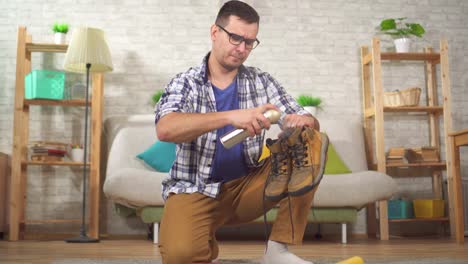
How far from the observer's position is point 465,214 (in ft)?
15.5

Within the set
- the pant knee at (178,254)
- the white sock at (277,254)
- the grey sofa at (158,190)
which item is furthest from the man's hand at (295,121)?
the grey sofa at (158,190)

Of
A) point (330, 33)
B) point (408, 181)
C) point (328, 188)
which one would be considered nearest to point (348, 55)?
point (330, 33)

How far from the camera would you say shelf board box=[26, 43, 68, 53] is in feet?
14.5

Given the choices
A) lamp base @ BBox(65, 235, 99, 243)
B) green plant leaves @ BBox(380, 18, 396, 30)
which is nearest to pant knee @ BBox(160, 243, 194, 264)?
lamp base @ BBox(65, 235, 99, 243)

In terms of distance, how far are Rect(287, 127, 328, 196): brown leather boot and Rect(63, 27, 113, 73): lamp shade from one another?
8.61 feet

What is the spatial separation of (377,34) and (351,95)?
602mm

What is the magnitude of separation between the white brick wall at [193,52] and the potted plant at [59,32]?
274 millimetres

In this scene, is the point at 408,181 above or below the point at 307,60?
below

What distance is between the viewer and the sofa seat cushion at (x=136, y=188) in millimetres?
3781

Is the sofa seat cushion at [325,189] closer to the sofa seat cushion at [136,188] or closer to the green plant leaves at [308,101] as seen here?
the sofa seat cushion at [136,188]

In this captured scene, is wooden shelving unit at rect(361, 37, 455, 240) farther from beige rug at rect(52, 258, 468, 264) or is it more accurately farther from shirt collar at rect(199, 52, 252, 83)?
shirt collar at rect(199, 52, 252, 83)

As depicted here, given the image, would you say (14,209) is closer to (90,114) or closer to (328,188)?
(90,114)

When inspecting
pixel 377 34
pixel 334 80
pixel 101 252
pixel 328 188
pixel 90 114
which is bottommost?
pixel 101 252

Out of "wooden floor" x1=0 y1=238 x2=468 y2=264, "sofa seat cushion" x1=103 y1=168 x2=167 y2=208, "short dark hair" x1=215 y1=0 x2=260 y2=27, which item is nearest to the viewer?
"short dark hair" x1=215 y1=0 x2=260 y2=27
